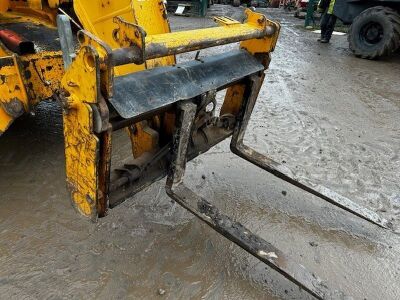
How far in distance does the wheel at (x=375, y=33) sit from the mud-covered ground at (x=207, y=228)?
3.73 meters

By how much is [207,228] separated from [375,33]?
661cm

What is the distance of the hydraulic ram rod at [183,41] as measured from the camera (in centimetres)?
150

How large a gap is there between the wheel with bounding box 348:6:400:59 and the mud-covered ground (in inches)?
147

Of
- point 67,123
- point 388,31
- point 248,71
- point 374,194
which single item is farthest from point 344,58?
point 67,123

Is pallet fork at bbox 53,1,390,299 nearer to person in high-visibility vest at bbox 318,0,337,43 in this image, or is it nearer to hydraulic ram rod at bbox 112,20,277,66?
hydraulic ram rod at bbox 112,20,277,66

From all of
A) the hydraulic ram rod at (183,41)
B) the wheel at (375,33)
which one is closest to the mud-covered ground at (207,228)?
the hydraulic ram rod at (183,41)

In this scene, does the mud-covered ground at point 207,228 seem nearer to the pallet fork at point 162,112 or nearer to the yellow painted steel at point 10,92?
the pallet fork at point 162,112

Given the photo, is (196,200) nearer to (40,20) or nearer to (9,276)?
(9,276)

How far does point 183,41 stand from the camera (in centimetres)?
171

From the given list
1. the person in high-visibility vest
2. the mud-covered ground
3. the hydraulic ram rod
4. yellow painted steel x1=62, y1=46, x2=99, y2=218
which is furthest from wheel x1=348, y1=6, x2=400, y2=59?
yellow painted steel x1=62, y1=46, x2=99, y2=218

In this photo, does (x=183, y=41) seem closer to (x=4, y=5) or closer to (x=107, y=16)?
(x=107, y=16)

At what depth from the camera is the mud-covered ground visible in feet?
6.66

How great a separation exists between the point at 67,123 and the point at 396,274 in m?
2.08

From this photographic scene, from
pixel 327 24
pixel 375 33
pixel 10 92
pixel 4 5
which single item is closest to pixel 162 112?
pixel 10 92
